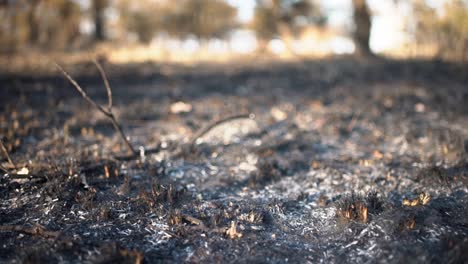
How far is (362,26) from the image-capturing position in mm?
14133

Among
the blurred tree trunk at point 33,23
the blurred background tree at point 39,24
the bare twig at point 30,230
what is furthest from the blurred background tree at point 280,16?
the bare twig at point 30,230

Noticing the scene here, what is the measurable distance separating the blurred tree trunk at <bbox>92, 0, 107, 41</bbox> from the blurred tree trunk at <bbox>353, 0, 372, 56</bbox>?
1252cm

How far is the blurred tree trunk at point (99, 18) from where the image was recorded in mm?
17250

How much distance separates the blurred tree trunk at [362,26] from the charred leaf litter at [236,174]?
4.15 m

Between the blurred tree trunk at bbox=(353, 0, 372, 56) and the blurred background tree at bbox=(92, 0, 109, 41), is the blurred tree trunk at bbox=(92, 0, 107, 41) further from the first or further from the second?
the blurred tree trunk at bbox=(353, 0, 372, 56)

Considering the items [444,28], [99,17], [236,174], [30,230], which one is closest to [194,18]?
[99,17]

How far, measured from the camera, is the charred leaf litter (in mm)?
4113

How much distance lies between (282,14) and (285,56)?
3840 mm

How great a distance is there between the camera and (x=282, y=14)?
56.0 ft

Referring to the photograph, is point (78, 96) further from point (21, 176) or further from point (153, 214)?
point (153, 214)

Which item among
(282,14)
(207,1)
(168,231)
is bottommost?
(168,231)

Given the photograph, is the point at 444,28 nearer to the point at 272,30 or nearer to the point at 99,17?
the point at 272,30

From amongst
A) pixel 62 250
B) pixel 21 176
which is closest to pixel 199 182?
pixel 62 250

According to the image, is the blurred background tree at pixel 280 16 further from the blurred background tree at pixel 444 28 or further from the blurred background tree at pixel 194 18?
the blurred background tree at pixel 194 18
